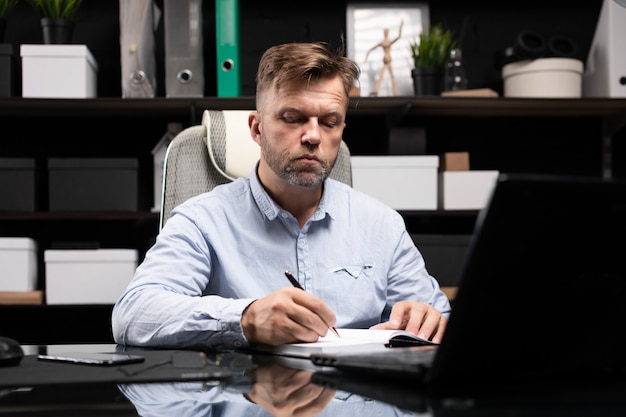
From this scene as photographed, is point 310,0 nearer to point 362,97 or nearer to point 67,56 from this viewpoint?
point 362,97

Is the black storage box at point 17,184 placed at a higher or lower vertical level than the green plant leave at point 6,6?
lower

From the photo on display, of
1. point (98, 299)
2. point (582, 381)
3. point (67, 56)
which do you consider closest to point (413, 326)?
point (582, 381)

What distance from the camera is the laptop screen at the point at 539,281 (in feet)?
1.74

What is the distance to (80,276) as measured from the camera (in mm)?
2680

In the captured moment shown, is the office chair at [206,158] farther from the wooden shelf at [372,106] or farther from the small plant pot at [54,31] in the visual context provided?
the small plant pot at [54,31]

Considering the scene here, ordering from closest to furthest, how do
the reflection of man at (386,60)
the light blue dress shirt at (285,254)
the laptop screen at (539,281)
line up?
the laptop screen at (539,281) < the light blue dress shirt at (285,254) < the reflection of man at (386,60)

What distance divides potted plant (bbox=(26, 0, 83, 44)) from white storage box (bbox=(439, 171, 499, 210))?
4.72 ft

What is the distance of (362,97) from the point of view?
273cm

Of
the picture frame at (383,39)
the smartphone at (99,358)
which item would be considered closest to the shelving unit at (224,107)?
the picture frame at (383,39)

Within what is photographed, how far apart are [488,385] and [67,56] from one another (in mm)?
2411

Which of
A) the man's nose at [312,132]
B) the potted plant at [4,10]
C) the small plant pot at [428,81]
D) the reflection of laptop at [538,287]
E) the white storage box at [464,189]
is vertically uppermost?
the potted plant at [4,10]

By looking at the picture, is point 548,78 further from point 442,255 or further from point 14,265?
point 14,265

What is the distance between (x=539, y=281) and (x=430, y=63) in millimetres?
2333

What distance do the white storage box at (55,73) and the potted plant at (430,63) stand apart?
3.85ft
